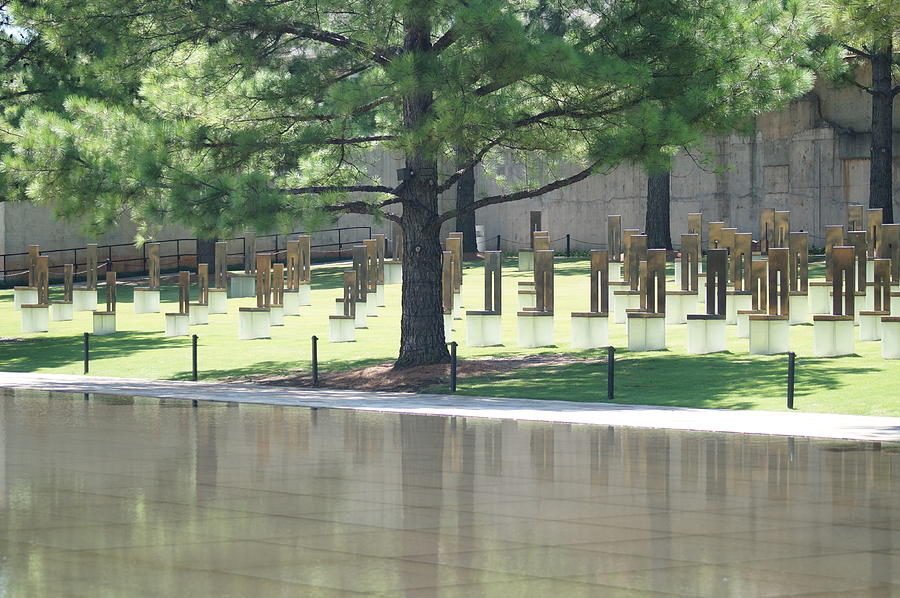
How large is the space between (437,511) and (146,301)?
24.1 metres

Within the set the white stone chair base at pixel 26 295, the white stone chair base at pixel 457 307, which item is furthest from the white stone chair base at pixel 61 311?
the white stone chair base at pixel 457 307

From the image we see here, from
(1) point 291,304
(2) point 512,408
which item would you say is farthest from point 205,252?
(2) point 512,408

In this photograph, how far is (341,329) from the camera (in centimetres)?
2547

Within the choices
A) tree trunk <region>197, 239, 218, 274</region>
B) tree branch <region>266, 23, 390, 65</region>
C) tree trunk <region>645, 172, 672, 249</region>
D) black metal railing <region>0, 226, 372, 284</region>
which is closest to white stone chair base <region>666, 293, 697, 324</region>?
tree branch <region>266, 23, 390, 65</region>

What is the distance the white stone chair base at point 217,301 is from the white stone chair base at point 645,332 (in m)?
13.0

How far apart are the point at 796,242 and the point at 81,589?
2074cm

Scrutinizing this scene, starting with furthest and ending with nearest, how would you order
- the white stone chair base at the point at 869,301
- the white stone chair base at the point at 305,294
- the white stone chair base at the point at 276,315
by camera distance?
the white stone chair base at the point at 305,294 → the white stone chair base at the point at 276,315 → the white stone chair base at the point at 869,301

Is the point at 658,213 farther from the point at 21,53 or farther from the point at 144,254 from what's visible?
the point at 21,53

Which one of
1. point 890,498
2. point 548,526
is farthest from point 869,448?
point 548,526

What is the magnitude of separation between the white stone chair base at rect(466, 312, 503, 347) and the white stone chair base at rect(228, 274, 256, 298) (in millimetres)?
13362

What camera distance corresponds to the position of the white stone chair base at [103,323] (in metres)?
28.3

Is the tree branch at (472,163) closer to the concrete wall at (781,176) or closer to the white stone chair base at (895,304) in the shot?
the white stone chair base at (895,304)

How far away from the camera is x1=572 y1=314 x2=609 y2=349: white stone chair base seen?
74.4 feet

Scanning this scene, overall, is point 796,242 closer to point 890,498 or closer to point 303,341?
point 303,341
